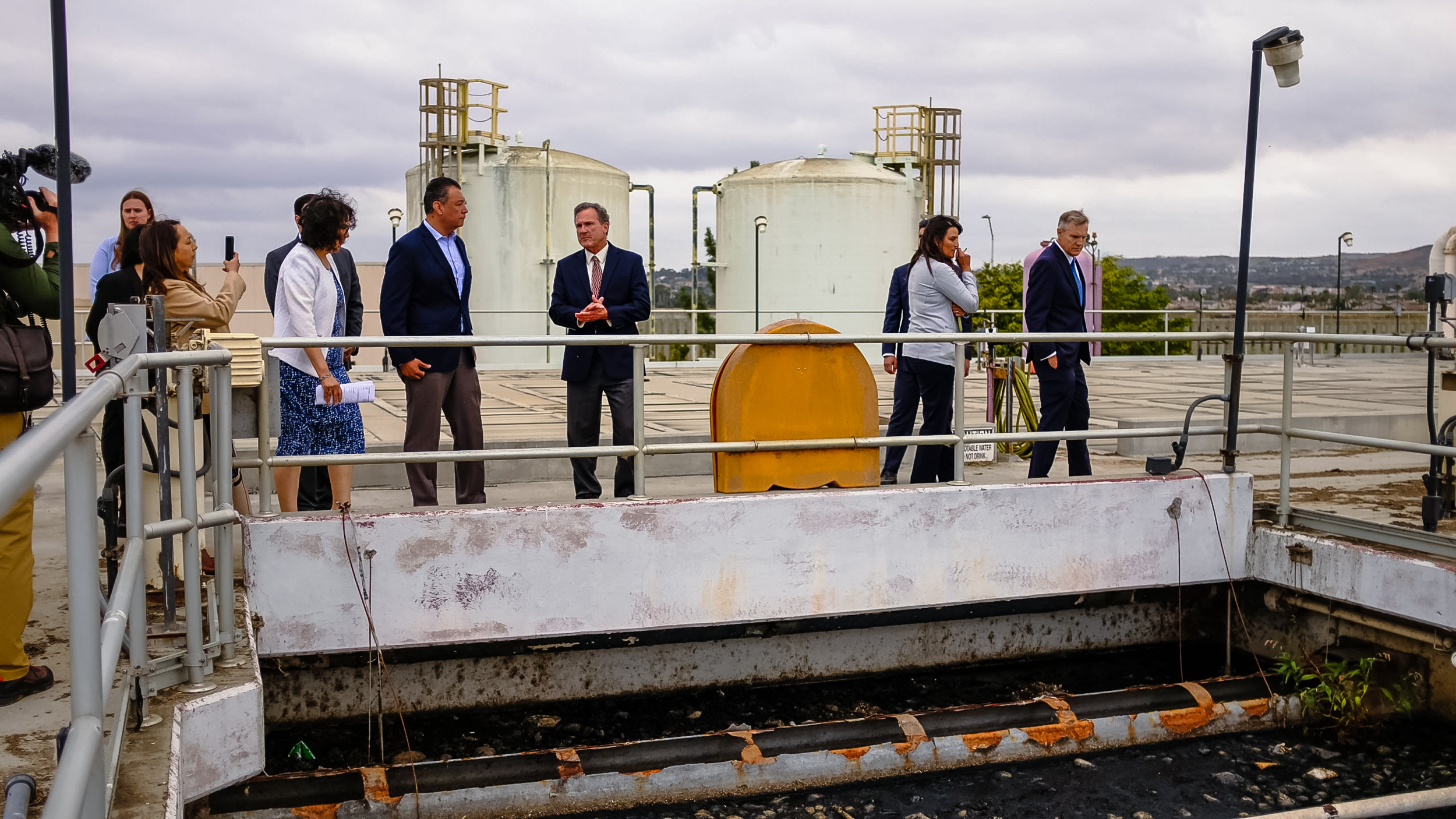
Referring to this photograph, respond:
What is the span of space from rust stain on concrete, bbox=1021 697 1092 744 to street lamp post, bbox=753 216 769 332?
20.6m

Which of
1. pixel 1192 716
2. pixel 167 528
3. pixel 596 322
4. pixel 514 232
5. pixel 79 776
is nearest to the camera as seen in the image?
pixel 79 776

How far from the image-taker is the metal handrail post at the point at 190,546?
13.2ft

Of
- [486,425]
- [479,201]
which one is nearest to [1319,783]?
[486,425]

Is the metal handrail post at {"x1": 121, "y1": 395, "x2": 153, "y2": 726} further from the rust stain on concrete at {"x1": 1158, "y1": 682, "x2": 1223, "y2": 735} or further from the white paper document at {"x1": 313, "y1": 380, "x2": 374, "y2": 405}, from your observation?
the rust stain on concrete at {"x1": 1158, "y1": 682, "x2": 1223, "y2": 735}

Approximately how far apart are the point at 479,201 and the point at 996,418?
20.7 metres

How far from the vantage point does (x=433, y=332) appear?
672 cm

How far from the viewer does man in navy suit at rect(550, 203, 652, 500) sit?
7.12 meters

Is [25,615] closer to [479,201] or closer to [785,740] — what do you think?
[785,740]

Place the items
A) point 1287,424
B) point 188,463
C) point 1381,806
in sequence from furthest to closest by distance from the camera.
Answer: point 1287,424
point 1381,806
point 188,463

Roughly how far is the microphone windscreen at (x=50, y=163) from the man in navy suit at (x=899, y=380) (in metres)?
4.73

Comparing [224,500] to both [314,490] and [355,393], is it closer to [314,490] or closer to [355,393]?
[355,393]

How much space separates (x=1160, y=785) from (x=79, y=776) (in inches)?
217

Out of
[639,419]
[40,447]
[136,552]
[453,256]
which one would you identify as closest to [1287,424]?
[639,419]

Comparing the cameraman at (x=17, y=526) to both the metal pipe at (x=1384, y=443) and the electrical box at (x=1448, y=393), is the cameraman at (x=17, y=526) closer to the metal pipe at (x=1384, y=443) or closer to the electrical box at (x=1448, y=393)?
the metal pipe at (x=1384, y=443)
